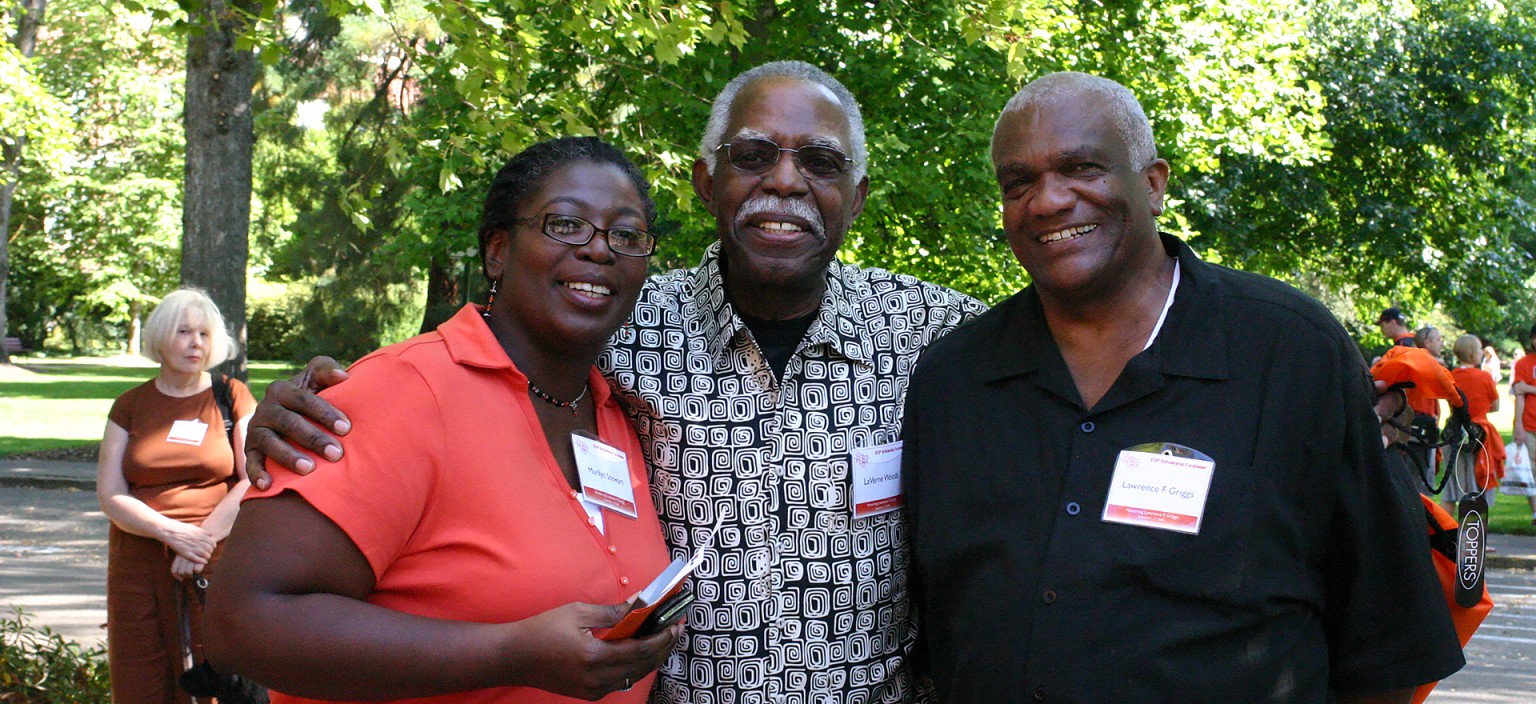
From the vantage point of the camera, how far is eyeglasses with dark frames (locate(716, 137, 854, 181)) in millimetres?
3008

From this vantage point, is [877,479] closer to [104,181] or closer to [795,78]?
[795,78]

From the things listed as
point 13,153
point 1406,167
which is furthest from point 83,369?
point 1406,167

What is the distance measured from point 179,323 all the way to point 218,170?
259cm

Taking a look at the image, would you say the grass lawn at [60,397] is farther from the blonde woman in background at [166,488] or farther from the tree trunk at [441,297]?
the blonde woman in background at [166,488]

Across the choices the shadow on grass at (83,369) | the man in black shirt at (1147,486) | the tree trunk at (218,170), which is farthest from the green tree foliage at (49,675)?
the shadow on grass at (83,369)

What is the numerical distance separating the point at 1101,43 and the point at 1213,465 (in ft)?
39.7

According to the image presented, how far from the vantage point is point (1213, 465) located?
7.98ft

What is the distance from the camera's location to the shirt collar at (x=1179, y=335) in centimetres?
252

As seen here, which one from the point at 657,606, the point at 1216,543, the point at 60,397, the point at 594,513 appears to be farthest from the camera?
the point at 60,397

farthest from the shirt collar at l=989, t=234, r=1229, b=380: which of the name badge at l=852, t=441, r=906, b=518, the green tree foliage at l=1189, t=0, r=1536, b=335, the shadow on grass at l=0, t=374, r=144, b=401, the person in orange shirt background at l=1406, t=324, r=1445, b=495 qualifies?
the shadow on grass at l=0, t=374, r=144, b=401

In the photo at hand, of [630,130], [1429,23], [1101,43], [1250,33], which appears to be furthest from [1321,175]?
[630,130]

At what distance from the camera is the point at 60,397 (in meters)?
31.0

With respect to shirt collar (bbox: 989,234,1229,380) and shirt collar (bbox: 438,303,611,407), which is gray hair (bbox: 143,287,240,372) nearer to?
shirt collar (bbox: 438,303,611,407)

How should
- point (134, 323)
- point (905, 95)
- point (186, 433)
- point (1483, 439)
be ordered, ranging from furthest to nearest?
point (134, 323)
point (1483, 439)
point (905, 95)
point (186, 433)
